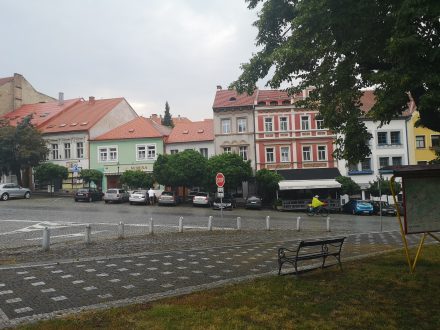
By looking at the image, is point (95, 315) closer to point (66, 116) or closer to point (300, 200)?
point (300, 200)

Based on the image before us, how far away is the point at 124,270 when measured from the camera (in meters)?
9.88

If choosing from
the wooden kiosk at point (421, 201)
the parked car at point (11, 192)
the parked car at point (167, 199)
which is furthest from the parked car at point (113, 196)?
the wooden kiosk at point (421, 201)

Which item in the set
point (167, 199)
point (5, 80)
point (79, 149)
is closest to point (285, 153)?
Result: point (167, 199)

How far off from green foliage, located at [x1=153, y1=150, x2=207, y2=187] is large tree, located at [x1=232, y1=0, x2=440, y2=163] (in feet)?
73.6

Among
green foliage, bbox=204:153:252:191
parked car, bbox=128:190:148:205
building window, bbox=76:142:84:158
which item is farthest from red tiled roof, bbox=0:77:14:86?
green foliage, bbox=204:153:252:191

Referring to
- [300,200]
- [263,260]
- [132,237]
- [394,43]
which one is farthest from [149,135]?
[394,43]

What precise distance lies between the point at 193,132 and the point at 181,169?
11.4 m

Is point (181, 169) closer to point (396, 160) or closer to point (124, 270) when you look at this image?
point (396, 160)

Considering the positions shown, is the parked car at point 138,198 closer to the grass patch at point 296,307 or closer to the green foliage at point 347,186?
the green foliage at point 347,186

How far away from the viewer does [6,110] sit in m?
54.7

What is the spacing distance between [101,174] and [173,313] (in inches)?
1614

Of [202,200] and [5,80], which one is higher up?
[5,80]

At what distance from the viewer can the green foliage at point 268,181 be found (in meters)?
37.4

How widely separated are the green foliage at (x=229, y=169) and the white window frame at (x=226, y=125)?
7.71 m
